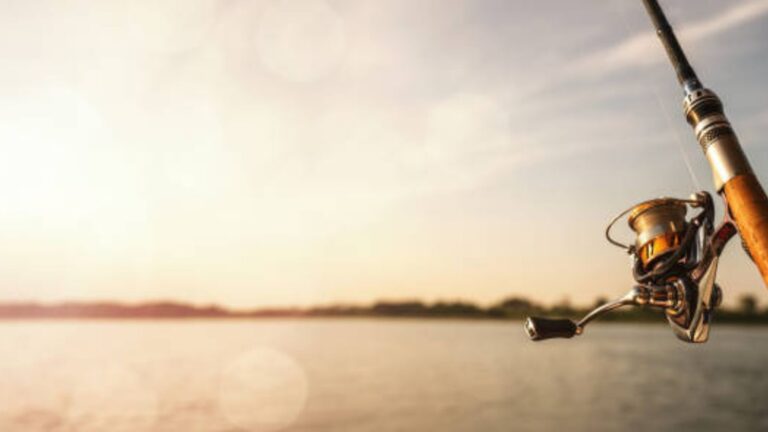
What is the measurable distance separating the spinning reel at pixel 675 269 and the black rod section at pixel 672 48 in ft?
1.36

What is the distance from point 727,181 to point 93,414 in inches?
1210

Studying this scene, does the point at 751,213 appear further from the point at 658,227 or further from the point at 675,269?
the point at 658,227

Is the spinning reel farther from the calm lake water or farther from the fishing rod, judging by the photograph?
the calm lake water

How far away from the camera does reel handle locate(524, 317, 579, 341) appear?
186 centimetres

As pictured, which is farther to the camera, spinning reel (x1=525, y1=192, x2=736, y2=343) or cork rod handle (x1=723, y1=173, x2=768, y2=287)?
spinning reel (x1=525, y1=192, x2=736, y2=343)

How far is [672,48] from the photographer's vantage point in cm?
187

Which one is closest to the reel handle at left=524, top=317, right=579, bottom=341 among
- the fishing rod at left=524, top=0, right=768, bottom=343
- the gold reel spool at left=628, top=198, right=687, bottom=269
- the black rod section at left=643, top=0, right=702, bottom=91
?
the fishing rod at left=524, top=0, right=768, bottom=343

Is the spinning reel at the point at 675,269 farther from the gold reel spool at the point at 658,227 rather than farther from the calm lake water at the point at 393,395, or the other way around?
the calm lake water at the point at 393,395

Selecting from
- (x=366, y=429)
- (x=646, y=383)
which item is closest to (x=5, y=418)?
(x=366, y=429)

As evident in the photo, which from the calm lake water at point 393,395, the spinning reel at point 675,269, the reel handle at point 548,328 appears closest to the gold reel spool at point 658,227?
the spinning reel at point 675,269

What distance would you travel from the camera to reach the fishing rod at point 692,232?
1.44 meters

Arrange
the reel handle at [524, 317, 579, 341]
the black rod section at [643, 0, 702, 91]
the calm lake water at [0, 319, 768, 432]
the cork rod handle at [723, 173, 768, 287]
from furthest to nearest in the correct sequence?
1. the calm lake water at [0, 319, 768, 432]
2. the reel handle at [524, 317, 579, 341]
3. the black rod section at [643, 0, 702, 91]
4. the cork rod handle at [723, 173, 768, 287]

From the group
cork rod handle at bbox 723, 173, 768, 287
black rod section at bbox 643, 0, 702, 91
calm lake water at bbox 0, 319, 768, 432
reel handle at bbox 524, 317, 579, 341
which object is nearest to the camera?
cork rod handle at bbox 723, 173, 768, 287

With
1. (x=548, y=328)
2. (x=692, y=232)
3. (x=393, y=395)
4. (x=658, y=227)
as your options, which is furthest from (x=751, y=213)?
(x=393, y=395)
